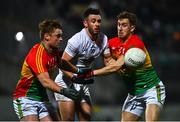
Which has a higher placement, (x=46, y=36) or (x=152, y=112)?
(x=46, y=36)

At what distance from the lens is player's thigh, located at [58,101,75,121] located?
9.02 metres

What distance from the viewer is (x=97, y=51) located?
29.3 ft

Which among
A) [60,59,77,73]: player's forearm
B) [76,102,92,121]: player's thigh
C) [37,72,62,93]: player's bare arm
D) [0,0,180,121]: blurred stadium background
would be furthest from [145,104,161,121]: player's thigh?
[0,0,180,121]: blurred stadium background

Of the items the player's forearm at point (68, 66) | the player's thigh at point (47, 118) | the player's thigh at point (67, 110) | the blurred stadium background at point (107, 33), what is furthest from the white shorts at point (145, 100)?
the blurred stadium background at point (107, 33)

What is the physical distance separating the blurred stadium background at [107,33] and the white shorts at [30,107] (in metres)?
4.74

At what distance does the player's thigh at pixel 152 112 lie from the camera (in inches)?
338

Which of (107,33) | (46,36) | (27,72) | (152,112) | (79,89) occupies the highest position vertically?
(46,36)

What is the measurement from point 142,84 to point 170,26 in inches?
299

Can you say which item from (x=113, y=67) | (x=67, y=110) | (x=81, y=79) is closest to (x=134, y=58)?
(x=113, y=67)

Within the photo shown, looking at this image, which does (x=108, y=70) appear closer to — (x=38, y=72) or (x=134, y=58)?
(x=134, y=58)

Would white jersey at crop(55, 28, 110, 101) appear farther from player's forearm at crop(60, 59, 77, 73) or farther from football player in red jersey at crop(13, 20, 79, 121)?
football player in red jersey at crop(13, 20, 79, 121)

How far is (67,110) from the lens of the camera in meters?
9.02

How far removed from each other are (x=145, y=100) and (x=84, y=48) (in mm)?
1209

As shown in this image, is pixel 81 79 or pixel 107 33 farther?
pixel 107 33
